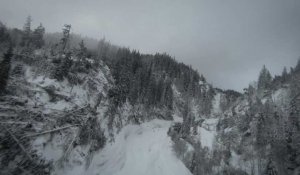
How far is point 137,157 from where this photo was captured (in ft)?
139

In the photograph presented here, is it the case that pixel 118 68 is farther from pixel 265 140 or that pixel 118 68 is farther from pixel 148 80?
pixel 265 140

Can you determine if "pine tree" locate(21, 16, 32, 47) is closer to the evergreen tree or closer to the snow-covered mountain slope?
the snow-covered mountain slope

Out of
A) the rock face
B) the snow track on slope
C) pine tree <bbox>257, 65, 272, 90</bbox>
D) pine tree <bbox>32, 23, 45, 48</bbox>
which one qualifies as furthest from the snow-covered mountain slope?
pine tree <bbox>257, 65, 272, 90</bbox>

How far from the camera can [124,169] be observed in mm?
36531

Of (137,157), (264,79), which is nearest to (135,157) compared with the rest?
(137,157)

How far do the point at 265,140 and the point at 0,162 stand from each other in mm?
74158

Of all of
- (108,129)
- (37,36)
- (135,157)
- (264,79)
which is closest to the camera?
(135,157)

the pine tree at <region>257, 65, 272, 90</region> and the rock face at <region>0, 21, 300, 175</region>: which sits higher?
the pine tree at <region>257, 65, 272, 90</region>

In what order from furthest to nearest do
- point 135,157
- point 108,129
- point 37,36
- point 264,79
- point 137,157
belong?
point 264,79 → point 37,36 → point 108,129 → point 137,157 → point 135,157

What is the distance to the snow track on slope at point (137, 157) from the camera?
A: 115 ft

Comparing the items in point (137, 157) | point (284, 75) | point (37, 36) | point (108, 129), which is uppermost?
point (284, 75)

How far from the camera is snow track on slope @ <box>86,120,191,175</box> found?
35.2 m

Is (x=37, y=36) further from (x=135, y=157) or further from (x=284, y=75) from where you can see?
(x=284, y=75)

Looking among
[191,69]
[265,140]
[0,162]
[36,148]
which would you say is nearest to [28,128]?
[36,148]
